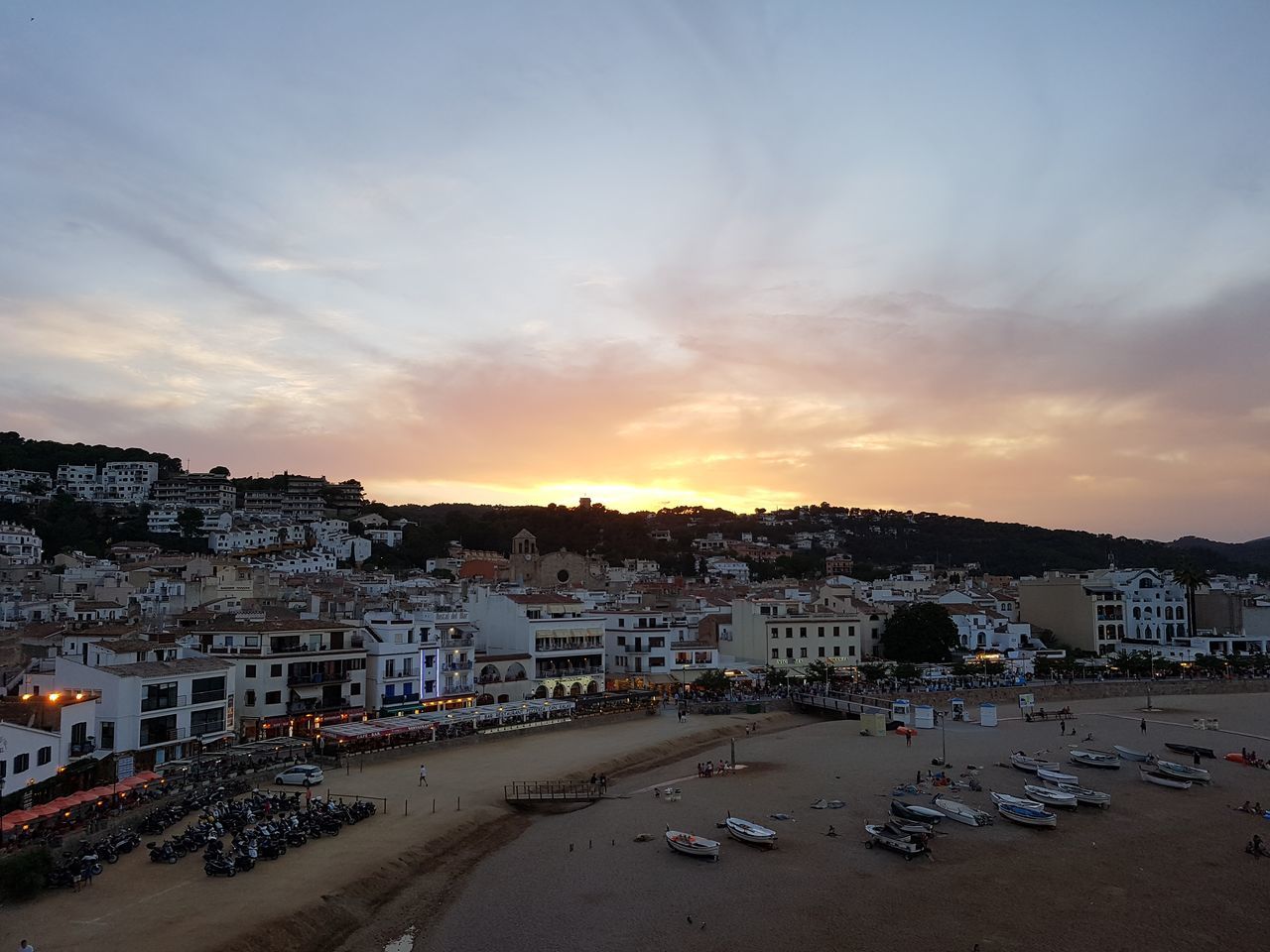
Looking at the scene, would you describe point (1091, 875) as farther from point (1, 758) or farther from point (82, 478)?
point (82, 478)

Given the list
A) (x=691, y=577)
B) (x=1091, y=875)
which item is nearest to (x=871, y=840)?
(x=1091, y=875)

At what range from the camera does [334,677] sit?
45250mm

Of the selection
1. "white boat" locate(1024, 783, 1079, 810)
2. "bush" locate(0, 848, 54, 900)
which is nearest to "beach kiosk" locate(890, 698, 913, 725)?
"white boat" locate(1024, 783, 1079, 810)

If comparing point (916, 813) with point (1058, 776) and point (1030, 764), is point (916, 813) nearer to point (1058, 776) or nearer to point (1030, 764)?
point (1058, 776)

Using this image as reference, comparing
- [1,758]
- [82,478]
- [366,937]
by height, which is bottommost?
[366,937]

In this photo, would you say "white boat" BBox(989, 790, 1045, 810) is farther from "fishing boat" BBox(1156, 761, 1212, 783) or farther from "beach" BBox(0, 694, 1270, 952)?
"fishing boat" BBox(1156, 761, 1212, 783)

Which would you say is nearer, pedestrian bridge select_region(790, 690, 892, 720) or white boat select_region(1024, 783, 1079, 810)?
white boat select_region(1024, 783, 1079, 810)

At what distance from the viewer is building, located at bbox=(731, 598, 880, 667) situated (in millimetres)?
65188

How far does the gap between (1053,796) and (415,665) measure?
1236 inches

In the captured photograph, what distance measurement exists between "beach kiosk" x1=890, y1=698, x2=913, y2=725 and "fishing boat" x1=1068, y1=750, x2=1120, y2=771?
1132cm

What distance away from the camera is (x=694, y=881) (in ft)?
84.2

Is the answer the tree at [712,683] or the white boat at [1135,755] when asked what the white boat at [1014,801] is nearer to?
the white boat at [1135,755]

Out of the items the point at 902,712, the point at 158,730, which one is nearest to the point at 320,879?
the point at 158,730

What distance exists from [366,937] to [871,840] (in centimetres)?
1557
